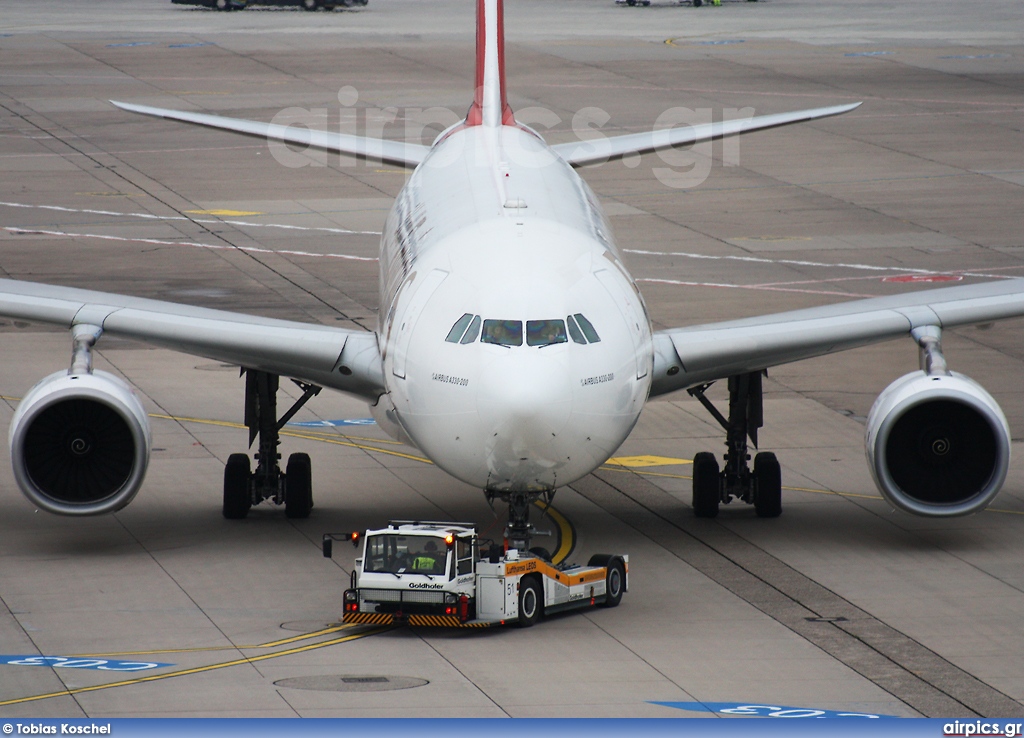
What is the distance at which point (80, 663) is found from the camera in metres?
20.2

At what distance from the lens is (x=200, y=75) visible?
82.4 m

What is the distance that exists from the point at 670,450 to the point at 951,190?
28824mm

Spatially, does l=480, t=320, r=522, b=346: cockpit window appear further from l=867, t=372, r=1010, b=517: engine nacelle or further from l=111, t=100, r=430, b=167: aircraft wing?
l=111, t=100, r=430, b=167: aircraft wing

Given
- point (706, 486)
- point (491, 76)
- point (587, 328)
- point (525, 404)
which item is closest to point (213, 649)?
point (525, 404)

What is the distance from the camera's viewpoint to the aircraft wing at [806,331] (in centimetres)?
2512

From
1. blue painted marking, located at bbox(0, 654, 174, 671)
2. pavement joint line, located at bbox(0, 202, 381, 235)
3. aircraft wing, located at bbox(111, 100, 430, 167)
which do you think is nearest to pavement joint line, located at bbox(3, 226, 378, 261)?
pavement joint line, located at bbox(0, 202, 381, 235)

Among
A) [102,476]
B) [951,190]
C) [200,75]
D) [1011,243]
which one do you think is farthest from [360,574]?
[200,75]

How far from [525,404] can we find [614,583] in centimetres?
309

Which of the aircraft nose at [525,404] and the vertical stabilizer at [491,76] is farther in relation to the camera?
the vertical stabilizer at [491,76]

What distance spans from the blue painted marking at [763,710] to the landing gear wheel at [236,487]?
9870 millimetres

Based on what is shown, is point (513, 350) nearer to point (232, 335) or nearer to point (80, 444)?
point (232, 335)

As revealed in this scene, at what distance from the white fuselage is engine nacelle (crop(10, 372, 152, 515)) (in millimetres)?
3353

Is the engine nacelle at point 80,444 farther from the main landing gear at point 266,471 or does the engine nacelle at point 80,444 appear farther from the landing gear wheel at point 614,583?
the landing gear wheel at point 614,583

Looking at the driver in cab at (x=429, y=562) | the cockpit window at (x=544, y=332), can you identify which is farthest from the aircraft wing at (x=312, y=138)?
the driver in cab at (x=429, y=562)
